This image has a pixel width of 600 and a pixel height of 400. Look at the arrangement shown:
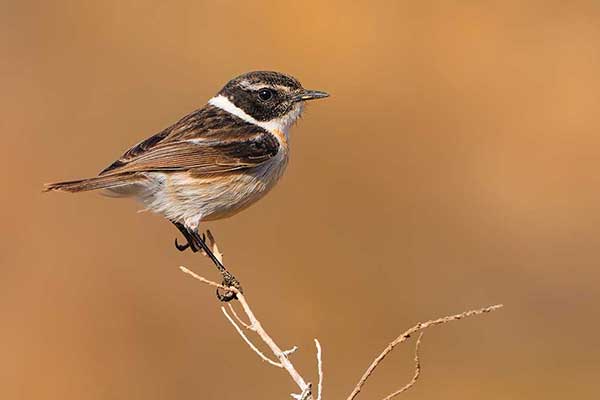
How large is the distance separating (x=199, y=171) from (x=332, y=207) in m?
8.71

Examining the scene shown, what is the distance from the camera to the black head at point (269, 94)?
7359 millimetres

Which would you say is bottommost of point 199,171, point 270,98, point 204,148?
point 199,171

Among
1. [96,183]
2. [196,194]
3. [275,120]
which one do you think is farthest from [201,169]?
[275,120]

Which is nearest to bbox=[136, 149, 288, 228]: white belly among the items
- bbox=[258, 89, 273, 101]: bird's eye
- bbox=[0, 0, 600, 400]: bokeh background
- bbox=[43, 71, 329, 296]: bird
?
bbox=[43, 71, 329, 296]: bird

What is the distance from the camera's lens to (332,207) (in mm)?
15484

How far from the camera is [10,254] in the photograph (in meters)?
14.1

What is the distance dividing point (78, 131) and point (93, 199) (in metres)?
1.85

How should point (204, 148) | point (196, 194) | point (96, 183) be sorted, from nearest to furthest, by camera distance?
point (96, 183) → point (196, 194) → point (204, 148)

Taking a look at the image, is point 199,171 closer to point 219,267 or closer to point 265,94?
point 219,267

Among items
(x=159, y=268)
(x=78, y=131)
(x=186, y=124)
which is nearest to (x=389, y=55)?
(x=78, y=131)

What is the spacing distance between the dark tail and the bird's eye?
1197 mm

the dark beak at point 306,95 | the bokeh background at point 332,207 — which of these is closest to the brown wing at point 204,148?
the dark beak at point 306,95

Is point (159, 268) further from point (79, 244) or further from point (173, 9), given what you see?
point (173, 9)

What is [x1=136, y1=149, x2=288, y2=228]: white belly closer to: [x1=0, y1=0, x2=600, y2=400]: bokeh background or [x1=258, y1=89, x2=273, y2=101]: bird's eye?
[x1=258, y1=89, x2=273, y2=101]: bird's eye
